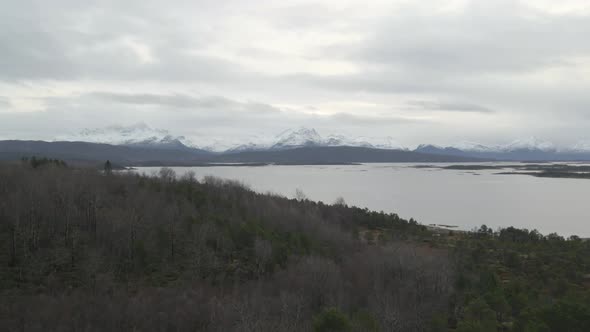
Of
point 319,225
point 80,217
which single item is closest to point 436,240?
point 319,225

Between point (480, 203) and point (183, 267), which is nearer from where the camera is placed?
point (183, 267)

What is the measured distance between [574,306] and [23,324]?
2034 centimetres

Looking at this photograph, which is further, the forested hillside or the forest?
the forested hillside

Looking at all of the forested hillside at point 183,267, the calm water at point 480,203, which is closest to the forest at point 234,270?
the forested hillside at point 183,267

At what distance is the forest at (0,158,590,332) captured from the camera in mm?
17484

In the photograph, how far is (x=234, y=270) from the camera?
90.5 ft

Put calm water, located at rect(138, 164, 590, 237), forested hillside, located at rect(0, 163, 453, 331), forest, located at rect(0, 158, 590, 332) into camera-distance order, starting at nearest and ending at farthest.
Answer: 1. forest, located at rect(0, 158, 590, 332)
2. forested hillside, located at rect(0, 163, 453, 331)
3. calm water, located at rect(138, 164, 590, 237)

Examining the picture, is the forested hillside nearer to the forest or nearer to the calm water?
the forest

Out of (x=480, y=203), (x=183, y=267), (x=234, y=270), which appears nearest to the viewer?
(x=234, y=270)

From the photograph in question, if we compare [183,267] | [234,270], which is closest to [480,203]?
[234,270]

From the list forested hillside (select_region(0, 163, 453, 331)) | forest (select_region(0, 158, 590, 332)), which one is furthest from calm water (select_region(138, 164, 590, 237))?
forested hillside (select_region(0, 163, 453, 331))

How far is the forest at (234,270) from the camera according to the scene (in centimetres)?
1748

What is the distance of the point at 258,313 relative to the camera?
722 inches

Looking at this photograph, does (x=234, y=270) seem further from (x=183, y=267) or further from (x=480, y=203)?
(x=480, y=203)
